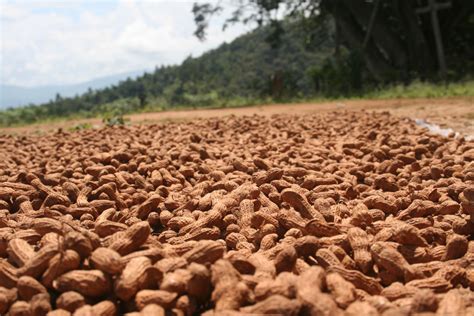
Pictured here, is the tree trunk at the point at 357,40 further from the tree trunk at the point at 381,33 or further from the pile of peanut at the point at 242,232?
the pile of peanut at the point at 242,232

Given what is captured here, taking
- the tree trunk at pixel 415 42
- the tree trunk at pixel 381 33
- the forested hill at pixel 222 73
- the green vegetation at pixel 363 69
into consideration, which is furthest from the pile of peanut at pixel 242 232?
the forested hill at pixel 222 73

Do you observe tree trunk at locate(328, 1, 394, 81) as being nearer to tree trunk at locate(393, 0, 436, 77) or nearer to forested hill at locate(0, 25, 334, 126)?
tree trunk at locate(393, 0, 436, 77)

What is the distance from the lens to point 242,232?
2.74 m

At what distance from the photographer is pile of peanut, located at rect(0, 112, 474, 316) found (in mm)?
1855

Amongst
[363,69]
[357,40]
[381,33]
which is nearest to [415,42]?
[381,33]

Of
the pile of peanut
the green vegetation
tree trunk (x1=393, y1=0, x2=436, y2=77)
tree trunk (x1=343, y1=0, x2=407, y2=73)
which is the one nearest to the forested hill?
the green vegetation

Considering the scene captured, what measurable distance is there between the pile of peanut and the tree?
15.2 metres

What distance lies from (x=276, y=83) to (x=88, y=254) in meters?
18.2

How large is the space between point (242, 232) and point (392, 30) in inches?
788

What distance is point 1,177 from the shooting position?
4.45 metres

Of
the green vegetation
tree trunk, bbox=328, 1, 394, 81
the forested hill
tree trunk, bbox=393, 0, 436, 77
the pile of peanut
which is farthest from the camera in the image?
the forested hill

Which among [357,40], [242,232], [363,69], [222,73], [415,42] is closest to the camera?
[242,232]

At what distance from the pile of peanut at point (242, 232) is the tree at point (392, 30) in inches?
599

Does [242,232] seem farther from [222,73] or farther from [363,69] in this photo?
[222,73]
